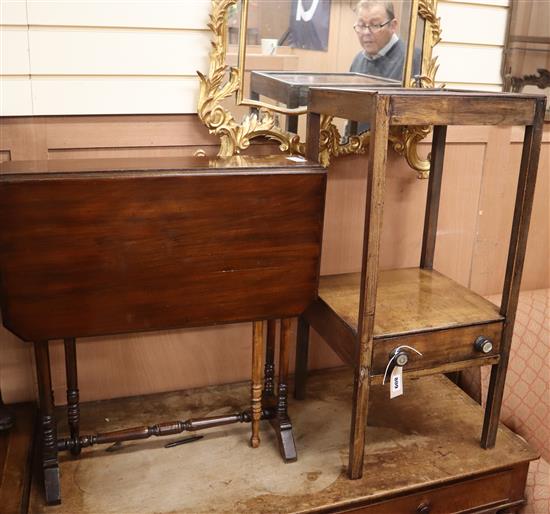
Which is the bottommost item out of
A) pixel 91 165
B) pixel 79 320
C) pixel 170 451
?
pixel 170 451

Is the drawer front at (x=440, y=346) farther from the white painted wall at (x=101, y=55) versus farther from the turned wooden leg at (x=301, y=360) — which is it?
the white painted wall at (x=101, y=55)

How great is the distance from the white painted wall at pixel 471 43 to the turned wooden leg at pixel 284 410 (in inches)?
40.3

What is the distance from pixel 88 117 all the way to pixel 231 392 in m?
1.02

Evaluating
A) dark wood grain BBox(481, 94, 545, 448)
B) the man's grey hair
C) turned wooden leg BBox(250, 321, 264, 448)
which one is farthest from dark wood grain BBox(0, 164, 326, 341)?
the man's grey hair

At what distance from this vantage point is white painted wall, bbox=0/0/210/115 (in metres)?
1.78

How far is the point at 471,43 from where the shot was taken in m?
2.25

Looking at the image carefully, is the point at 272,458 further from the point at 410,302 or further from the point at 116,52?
the point at 116,52

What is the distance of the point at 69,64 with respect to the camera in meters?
1.83

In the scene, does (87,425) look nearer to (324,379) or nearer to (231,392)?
(231,392)

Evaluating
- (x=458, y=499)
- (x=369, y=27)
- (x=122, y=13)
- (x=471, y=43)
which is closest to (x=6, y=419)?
(x=122, y=13)

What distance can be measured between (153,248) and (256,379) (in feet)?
1.76

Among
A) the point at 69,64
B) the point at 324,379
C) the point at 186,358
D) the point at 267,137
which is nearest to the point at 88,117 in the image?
the point at 69,64

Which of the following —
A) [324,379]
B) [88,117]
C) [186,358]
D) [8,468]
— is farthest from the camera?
[324,379]

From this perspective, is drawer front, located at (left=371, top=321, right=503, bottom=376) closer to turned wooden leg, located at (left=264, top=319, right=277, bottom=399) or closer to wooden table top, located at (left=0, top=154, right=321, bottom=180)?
turned wooden leg, located at (left=264, top=319, right=277, bottom=399)
